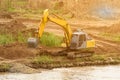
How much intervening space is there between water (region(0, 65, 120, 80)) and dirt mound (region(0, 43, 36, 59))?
2.42 m

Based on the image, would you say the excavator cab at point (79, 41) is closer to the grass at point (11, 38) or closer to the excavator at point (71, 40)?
the excavator at point (71, 40)

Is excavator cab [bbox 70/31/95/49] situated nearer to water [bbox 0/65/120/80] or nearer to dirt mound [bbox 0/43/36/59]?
water [bbox 0/65/120/80]

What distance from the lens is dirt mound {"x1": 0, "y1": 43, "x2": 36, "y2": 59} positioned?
29703mm

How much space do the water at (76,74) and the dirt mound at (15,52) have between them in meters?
2.42

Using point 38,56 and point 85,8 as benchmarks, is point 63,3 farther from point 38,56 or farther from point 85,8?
point 38,56

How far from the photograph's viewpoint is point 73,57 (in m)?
30.3

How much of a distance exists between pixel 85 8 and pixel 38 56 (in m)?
22.3

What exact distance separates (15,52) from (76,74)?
4198mm

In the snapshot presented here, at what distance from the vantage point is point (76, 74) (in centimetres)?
2789

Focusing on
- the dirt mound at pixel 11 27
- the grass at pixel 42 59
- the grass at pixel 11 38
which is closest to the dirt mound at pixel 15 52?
the grass at pixel 42 59

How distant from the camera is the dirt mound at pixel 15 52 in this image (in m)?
29.7

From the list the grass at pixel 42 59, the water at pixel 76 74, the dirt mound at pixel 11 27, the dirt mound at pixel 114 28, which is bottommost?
the water at pixel 76 74

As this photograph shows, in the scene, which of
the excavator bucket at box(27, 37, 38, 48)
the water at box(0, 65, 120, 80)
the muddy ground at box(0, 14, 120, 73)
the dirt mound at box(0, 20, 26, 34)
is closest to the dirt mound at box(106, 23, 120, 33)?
the muddy ground at box(0, 14, 120, 73)

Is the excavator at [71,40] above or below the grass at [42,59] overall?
above
